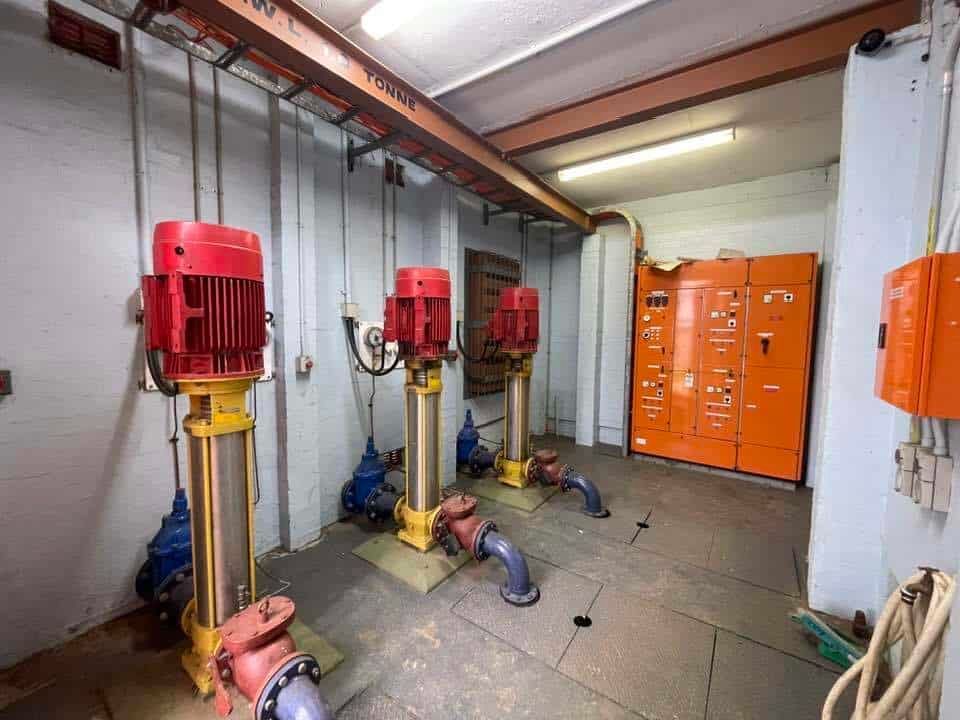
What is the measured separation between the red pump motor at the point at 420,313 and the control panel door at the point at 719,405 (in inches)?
128

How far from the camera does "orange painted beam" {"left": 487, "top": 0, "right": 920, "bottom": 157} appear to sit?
1.96 m

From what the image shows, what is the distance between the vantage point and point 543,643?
6.07 feet

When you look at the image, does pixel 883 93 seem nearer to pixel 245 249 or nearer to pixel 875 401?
pixel 875 401

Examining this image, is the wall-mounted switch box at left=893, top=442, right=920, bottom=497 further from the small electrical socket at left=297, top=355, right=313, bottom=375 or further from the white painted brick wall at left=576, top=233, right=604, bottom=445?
the white painted brick wall at left=576, top=233, right=604, bottom=445

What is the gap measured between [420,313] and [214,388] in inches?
45.2

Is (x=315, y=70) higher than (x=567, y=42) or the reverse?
the reverse

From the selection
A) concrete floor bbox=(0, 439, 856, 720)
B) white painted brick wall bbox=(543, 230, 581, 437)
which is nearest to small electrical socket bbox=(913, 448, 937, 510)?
concrete floor bbox=(0, 439, 856, 720)

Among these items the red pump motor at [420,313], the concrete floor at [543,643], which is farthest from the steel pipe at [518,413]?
the red pump motor at [420,313]

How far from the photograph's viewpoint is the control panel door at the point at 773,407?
3699 mm

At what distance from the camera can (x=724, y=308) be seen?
398 cm

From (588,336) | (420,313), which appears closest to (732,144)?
(588,336)

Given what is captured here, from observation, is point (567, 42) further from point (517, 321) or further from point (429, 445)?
point (429, 445)

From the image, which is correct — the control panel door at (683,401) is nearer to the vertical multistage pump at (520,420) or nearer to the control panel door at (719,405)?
the control panel door at (719,405)

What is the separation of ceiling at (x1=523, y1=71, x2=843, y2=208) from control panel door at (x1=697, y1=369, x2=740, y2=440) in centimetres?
214
